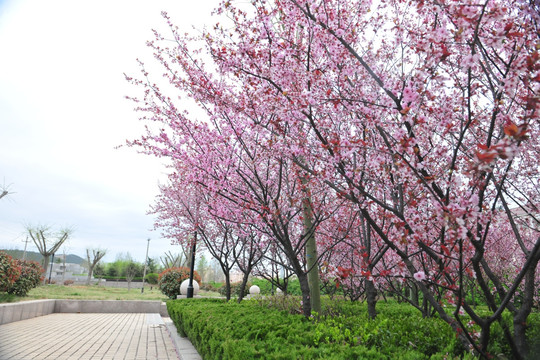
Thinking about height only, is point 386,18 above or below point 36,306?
above

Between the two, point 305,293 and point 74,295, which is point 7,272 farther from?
point 305,293

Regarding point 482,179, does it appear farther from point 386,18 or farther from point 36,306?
point 36,306

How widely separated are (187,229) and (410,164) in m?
9.36

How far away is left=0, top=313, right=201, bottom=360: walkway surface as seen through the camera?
19.0ft

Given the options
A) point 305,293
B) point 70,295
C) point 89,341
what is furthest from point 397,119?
point 70,295

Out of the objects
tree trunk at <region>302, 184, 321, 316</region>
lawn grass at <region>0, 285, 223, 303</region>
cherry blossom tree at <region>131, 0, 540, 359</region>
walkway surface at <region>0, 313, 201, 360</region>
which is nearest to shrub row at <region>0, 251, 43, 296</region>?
lawn grass at <region>0, 285, 223, 303</region>

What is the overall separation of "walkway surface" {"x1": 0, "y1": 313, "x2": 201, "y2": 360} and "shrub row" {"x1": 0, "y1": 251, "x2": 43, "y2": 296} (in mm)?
1527

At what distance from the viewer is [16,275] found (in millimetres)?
10453

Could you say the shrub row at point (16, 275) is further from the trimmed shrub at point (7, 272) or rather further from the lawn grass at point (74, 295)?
the lawn grass at point (74, 295)

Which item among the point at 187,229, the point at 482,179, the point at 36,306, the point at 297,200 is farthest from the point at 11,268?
the point at 482,179

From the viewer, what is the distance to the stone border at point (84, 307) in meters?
10.1

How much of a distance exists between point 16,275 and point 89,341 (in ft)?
17.5

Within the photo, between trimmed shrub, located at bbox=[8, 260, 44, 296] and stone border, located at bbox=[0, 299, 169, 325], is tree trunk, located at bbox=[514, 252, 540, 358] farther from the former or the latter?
trimmed shrub, located at bbox=[8, 260, 44, 296]

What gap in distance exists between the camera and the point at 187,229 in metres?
10.9
